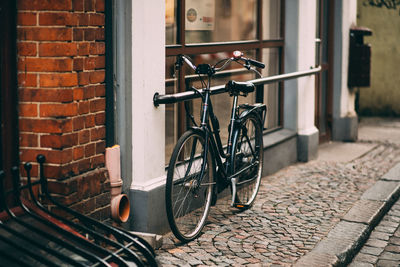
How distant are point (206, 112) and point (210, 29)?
160 cm

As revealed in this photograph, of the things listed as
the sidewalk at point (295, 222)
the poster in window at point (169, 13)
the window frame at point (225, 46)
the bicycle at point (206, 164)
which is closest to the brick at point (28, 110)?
the bicycle at point (206, 164)

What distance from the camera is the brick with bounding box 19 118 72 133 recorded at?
4.30 m

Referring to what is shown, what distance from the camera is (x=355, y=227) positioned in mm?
5652

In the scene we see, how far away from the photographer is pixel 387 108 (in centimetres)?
1302

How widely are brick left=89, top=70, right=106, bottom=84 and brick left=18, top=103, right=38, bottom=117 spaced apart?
0.45m

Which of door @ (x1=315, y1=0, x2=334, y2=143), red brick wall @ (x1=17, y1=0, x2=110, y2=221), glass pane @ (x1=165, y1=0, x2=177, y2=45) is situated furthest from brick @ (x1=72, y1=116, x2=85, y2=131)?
door @ (x1=315, y1=0, x2=334, y2=143)

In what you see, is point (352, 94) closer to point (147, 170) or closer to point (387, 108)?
point (387, 108)

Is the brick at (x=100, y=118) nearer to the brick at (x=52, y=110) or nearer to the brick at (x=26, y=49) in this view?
the brick at (x=52, y=110)

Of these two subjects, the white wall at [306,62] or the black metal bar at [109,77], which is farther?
the white wall at [306,62]

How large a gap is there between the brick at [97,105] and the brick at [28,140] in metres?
0.46

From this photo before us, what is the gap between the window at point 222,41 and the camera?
5887 millimetres

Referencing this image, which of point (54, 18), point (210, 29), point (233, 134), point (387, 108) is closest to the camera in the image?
point (54, 18)

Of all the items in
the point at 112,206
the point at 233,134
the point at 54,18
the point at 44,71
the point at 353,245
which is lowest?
the point at 353,245

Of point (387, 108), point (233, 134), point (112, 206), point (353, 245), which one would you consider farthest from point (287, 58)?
point (387, 108)
